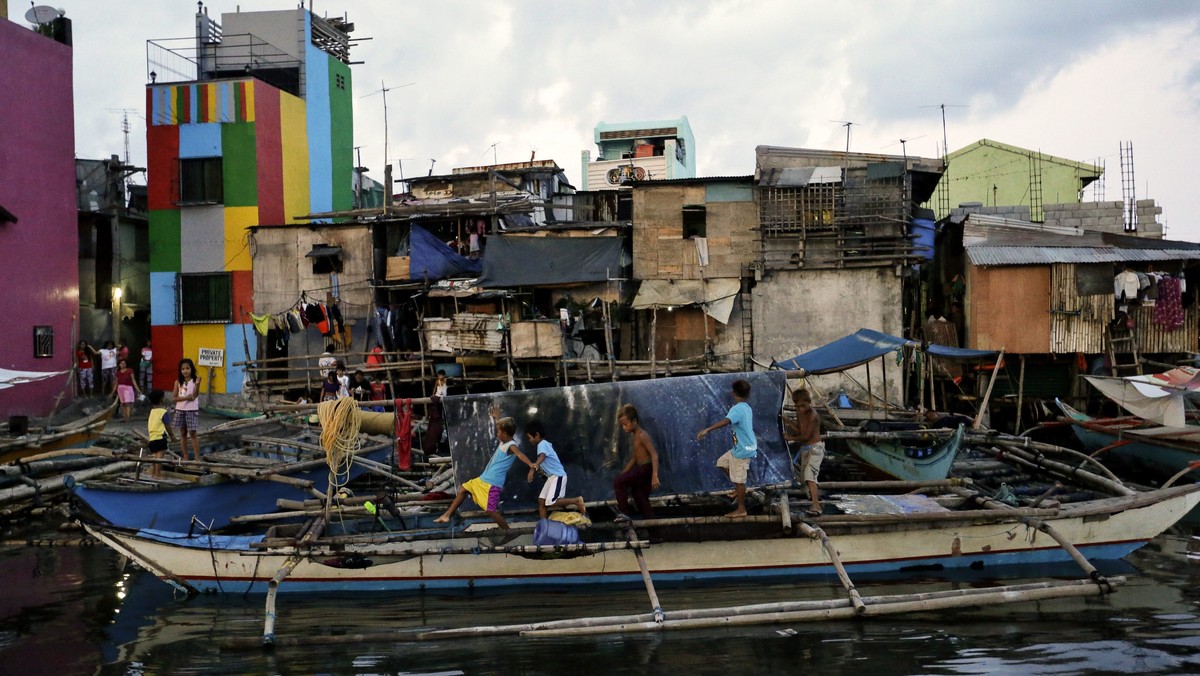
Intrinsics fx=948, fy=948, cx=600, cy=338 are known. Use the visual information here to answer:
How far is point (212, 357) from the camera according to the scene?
27172 mm

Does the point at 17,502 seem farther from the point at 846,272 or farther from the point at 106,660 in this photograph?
the point at 846,272

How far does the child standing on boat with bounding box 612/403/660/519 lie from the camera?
34.8ft

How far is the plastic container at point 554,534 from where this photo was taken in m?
10.2

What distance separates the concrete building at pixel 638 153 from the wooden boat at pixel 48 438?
26.1m

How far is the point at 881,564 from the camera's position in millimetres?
11445

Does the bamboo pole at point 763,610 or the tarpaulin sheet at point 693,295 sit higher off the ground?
the tarpaulin sheet at point 693,295

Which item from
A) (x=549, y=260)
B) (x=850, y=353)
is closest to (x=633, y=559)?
(x=850, y=353)

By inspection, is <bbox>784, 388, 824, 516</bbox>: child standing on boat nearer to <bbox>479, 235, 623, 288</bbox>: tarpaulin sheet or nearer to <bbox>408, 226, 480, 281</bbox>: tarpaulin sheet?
<bbox>479, 235, 623, 288</bbox>: tarpaulin sheet

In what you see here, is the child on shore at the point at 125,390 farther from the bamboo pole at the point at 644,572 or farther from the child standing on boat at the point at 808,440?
the child standing on boat at the point at 808,440

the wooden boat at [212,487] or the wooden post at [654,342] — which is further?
the wooden post at [654,342]

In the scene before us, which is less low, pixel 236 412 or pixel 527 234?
pixel 527 234

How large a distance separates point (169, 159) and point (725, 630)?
23867 millimetres

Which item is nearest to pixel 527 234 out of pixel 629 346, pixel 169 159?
pixel 629 346

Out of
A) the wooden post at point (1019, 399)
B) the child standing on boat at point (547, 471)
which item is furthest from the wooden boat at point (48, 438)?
the wooden post at point (1019, 399)
